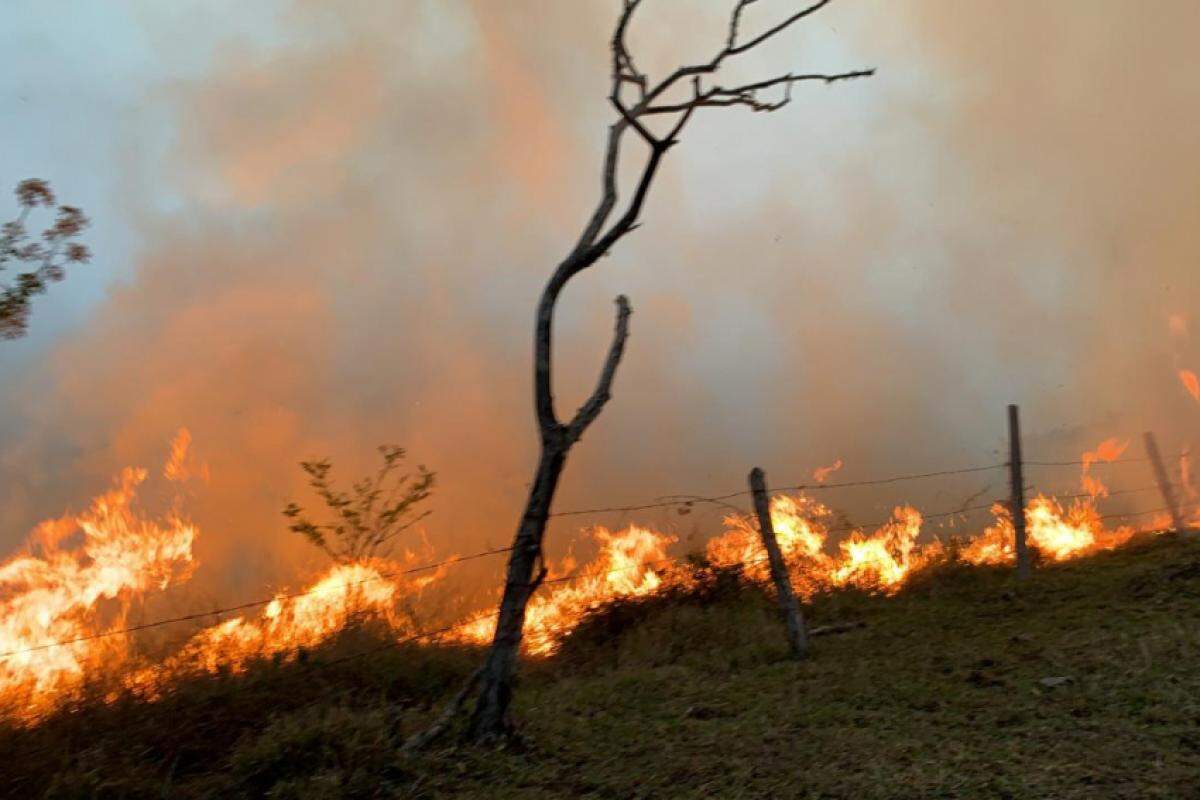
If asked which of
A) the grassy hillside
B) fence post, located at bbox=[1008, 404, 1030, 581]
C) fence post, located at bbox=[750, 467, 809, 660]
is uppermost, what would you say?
fence post, located at bbox=[1008, 404, 1030, 581]

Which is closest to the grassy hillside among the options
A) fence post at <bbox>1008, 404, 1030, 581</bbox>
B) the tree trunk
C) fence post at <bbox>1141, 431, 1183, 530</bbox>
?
the tree trunk

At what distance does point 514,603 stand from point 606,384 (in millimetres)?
2202

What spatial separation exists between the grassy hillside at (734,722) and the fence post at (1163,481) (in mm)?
6783

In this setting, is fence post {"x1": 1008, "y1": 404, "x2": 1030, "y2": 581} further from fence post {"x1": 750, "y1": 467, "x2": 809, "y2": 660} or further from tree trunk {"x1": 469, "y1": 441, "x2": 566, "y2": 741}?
tree trunk {"x1": 469, "y1": 441, "x2": 566, "y2": 741}

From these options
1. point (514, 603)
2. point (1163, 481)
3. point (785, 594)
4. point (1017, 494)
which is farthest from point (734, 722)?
point (1163, 481)

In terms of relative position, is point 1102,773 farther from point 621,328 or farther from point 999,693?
point 621,328

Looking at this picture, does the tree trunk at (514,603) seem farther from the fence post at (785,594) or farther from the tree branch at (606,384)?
the fence post at (785,594)

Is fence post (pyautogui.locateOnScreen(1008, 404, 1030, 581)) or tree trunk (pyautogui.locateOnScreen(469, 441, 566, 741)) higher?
fence post (pyautogui.locateOnScreen(1008, 404, 1030, 581))

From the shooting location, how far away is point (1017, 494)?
12.4m

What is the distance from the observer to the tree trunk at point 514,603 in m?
6.40

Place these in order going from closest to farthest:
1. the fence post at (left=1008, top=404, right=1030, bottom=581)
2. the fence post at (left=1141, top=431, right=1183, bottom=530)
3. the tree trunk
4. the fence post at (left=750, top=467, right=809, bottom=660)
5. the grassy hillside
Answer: the grassy hillside → the tree trunk → the fence post at (left=750, top=467, right=809, bottom=660) → the fence post at (left=1008, top=404, right=1030, bottom=581) → the fence post at (left=1141, top=431, right=1183, bottom=530)

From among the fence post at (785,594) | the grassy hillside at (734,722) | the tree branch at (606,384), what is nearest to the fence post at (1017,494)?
the grassy hillside at (734,722)

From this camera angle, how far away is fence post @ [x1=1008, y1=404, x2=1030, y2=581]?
40.1 ft

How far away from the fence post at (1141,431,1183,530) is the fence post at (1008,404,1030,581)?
20.0ft
